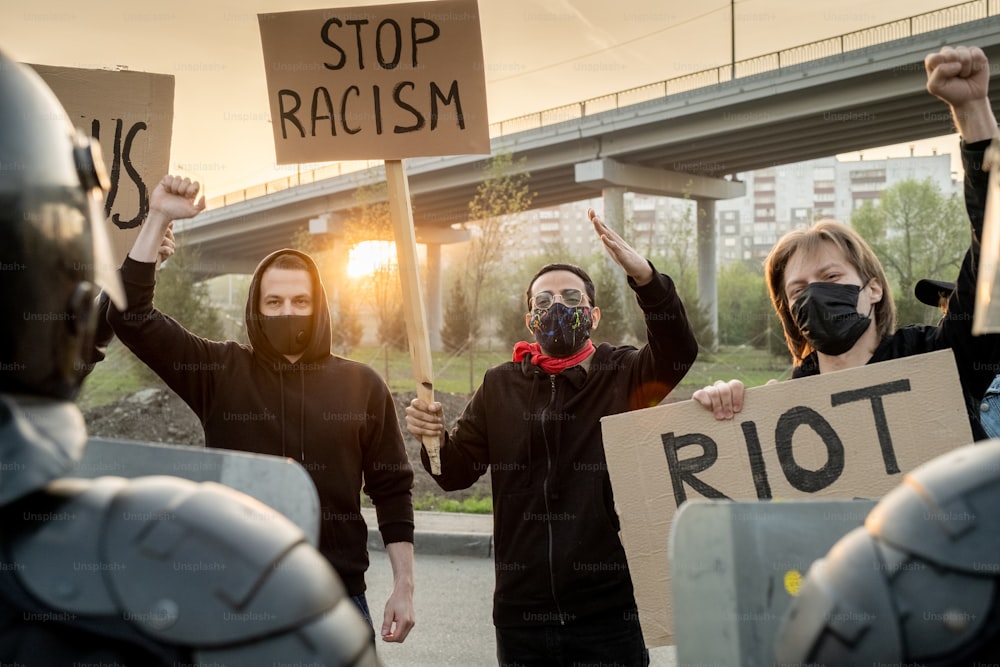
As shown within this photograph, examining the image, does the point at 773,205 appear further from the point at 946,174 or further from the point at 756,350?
the point at 756,350

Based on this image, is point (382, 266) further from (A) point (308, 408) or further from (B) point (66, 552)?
(B) point (66, 552)

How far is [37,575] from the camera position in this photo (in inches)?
49.8

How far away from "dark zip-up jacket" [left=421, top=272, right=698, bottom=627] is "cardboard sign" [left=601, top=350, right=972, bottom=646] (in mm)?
415

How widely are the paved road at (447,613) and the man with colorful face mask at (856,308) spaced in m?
3.36

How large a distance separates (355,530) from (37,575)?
1903mm

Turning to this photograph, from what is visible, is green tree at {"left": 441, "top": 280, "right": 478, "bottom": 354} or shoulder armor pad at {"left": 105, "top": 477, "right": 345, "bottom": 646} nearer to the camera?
shoulder armor pad at {"left": 105, "top": 477, "right": 345, "bottom": 646}

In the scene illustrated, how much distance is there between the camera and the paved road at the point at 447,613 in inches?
232

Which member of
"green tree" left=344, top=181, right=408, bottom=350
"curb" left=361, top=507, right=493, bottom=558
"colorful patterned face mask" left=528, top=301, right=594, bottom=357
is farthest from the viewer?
"green tree" left=344, top=181, right=408, bottom=350

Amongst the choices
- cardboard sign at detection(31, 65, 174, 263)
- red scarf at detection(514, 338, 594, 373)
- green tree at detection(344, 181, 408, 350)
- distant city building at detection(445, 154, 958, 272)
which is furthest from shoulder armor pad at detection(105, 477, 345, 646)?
distant city building at detection(445, 154, 958, 272)

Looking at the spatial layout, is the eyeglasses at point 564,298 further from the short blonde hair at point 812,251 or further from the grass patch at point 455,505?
the grass patch at point 455,505

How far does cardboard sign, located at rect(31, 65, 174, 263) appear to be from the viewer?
3.49 meters

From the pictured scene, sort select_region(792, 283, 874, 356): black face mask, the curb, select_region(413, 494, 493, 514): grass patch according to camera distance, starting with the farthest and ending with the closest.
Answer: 1. select_region(413, 494, 493, 514): grass patch
2. the curb
3. select_region(792, 283, 874, 356): black face mask

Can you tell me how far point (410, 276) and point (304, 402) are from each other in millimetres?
597

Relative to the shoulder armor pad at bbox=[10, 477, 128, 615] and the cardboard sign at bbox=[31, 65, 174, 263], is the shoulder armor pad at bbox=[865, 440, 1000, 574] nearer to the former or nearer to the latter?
the shoulder armor pad at bbox=[10, 477, 128, 615]
